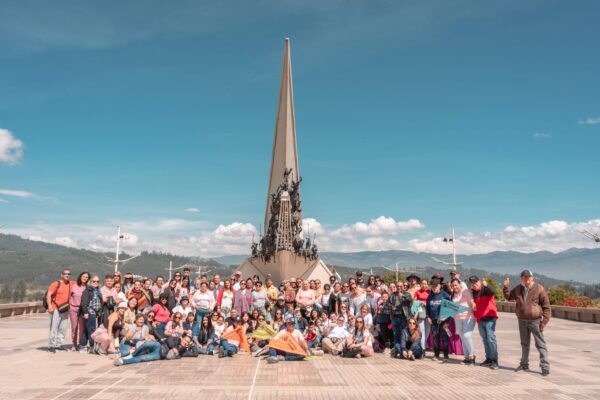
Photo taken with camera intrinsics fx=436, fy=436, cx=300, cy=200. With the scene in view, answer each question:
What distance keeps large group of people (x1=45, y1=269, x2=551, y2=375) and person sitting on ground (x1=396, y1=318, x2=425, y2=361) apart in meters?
0.02

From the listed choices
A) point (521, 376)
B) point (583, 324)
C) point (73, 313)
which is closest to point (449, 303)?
point (521, 376)

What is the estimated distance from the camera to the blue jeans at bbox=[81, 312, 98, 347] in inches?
335

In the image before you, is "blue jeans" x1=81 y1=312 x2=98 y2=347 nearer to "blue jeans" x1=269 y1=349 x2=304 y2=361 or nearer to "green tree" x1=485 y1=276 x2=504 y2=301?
"blue jeans" x1=269 y1=349 x2=304 y2=361

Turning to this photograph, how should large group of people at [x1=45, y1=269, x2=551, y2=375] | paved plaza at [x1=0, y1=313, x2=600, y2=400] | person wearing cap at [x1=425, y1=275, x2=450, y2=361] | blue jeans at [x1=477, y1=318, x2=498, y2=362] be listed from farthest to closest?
person wearing cap at [x1=425, y1=275, x2=450, y2=361]
large group of people at [x1=45, y1=269, x2=551, y2=375]
blue jeans at [x1=477, y1=318, x2=498, y2=362]
paved plaza at [x1=0, y1=313, x2=600, y2=400]

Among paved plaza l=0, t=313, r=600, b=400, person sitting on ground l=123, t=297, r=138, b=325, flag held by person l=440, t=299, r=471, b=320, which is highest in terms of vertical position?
flag held by person l=440, t=299, r=471, b=320

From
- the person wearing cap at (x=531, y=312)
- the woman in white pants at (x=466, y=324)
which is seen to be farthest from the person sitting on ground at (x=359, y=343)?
the person wearing cap at (x=531, y=312)

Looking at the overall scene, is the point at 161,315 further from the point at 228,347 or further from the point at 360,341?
the point at 360,341

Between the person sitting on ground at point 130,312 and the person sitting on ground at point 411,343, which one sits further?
the person sitting on ground at point 130,312

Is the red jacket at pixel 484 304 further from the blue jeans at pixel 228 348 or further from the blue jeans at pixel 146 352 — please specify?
the blue jeans at pixel 146 352

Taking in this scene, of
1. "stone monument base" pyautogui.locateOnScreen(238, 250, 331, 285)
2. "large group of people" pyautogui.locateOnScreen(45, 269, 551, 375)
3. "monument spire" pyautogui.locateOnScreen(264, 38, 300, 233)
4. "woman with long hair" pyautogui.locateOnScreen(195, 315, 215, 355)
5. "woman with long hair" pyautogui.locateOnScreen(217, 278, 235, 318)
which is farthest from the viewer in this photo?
"monument spire" pyautogui.locateOnScreen(264, 38, 300, 233)

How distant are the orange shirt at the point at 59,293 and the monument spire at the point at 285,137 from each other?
88.0 ft

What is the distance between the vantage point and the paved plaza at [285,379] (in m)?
A: 5.43

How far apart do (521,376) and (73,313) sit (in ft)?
26.0

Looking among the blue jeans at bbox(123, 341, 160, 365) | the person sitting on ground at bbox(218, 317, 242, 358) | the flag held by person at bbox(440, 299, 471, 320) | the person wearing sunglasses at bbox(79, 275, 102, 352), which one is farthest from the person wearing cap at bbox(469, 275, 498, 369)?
the person wearing sunglasses at bbox(79, 275, 102, 352)
